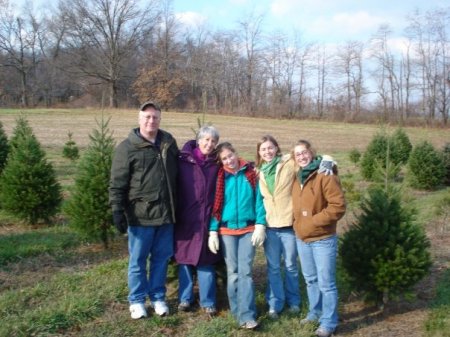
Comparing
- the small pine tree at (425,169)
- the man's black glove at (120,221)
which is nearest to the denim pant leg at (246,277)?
the man's black glove at (120,221)

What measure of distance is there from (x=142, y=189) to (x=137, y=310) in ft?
4.01

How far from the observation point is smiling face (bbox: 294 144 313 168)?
4.42 meters

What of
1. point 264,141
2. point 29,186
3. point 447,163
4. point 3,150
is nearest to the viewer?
point 264,141

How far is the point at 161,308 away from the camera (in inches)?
183

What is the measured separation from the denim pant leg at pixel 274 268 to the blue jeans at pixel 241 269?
248 millimetres

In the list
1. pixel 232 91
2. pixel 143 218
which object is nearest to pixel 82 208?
pixel 143 218

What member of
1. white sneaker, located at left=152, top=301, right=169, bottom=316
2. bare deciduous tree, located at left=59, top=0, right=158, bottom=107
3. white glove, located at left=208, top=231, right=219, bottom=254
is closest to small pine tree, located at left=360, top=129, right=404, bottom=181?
white glove, located at left=208, top=231, right=219, bottom=254

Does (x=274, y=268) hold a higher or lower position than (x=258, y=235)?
lower

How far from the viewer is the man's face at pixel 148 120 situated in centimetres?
445

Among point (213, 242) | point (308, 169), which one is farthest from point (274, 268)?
point (308, 169)

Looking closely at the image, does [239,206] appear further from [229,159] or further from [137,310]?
[137,310]

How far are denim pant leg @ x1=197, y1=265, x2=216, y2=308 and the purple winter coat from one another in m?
0.10

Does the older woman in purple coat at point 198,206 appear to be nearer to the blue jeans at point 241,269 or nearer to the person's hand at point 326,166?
the blue jeans at point 241,269

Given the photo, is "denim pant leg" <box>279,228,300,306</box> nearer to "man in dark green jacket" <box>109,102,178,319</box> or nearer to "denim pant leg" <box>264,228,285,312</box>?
"denim pant leg" <box>264,228,285,312</box>
